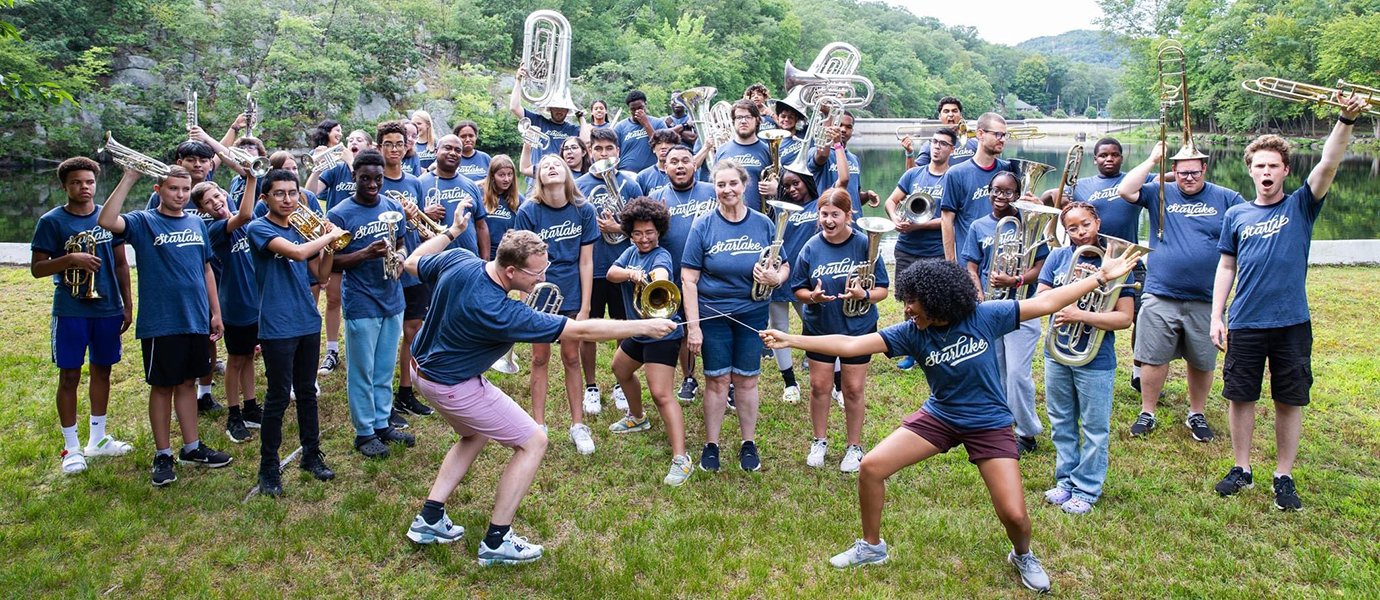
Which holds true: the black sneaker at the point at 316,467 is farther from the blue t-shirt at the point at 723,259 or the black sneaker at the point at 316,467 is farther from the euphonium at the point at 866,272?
the euphonium at the point at 866,272

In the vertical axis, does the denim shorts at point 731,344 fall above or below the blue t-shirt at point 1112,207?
below

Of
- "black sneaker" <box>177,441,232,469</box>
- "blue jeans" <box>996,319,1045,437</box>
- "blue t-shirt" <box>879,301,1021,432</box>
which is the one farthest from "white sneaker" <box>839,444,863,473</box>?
"black sneaker" <box>177,441,232,469</box>

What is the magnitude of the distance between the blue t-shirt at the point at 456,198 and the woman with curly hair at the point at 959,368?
3.16 m

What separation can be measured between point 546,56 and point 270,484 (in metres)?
6.04

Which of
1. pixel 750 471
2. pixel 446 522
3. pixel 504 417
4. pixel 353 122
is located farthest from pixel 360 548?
pixel 353 122

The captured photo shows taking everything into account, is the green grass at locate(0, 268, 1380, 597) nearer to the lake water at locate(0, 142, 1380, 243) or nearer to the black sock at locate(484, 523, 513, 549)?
the black sock at locate(484, 523, 513, 549)

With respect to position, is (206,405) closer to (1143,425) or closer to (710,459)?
(710,459)

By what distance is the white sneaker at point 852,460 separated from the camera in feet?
19.0

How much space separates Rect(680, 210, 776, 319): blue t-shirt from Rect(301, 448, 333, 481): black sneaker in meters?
2.58

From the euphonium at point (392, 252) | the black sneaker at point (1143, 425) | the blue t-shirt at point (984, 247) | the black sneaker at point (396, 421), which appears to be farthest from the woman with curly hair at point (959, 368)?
the black sneaker at point (396, 421)

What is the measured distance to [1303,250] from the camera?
508cm

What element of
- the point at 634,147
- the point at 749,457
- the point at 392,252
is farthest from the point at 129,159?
the point at 634,147

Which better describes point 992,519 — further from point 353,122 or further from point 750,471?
point 353,122

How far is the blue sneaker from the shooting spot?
15.6 feet
